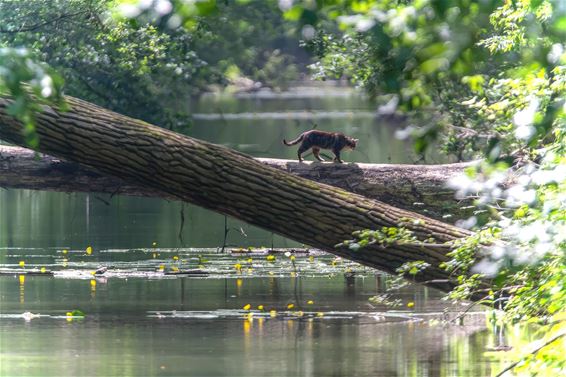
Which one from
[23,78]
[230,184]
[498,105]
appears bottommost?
[230,184]

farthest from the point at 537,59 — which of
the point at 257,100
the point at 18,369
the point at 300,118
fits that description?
the point at 257,100

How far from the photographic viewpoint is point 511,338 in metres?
10.6

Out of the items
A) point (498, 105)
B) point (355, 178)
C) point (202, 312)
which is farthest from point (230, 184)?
point (202, 312)

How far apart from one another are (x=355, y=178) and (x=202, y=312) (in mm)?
2209

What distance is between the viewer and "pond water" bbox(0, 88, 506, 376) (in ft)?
33.2

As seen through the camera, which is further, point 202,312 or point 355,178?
point 202,312

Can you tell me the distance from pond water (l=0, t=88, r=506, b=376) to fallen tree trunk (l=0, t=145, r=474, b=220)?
0.93 m

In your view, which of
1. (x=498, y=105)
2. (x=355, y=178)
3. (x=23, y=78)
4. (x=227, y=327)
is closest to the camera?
(x=23, y=78)

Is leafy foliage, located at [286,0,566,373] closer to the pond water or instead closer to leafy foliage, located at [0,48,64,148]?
leafy foliage, located at [0,48,64,148]

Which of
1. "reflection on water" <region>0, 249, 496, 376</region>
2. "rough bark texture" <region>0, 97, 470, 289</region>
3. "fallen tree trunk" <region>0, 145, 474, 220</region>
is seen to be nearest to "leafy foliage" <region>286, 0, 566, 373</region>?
"rough bark texture" <region>0, 97, 470, 289</region>

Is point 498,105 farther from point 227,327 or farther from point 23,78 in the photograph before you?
point 227,327

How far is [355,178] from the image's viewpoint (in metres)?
11.5

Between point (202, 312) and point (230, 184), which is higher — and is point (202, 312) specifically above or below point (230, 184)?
below

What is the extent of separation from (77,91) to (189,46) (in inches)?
77.4
